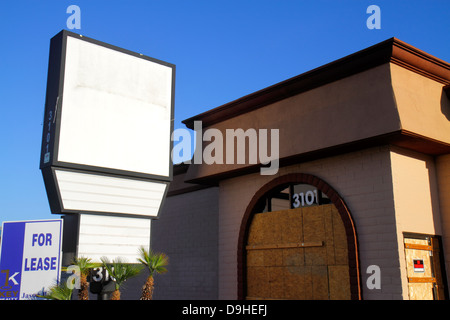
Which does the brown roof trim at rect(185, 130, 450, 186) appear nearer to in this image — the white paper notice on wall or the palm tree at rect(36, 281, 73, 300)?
the white paper notice on wall

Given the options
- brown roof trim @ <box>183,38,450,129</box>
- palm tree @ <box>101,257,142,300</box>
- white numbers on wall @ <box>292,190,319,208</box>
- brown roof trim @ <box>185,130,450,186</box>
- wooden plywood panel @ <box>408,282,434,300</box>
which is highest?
brown roof trim @ <box>183,38,450,129</box>

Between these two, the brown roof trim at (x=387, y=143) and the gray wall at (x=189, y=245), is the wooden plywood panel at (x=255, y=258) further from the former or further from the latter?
the brown roof trim at (x=387, y=143)

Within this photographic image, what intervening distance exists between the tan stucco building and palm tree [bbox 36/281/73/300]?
645 cm

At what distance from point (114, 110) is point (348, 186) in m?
7.63

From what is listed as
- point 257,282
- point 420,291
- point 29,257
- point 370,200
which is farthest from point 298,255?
point 29,257

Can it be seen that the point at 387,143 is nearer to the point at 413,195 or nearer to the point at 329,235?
the point at 413,195

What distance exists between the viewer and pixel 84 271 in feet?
40.7

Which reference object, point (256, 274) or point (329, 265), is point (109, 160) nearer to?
point (256, 274)

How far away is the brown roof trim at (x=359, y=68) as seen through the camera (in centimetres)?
1203

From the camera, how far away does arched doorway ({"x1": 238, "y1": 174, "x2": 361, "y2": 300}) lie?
13.1 meters

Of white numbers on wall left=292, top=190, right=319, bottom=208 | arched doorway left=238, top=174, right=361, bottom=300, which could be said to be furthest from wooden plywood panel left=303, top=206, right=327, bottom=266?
white numbers on wall left=292, top=190, right=319, bottom=208
